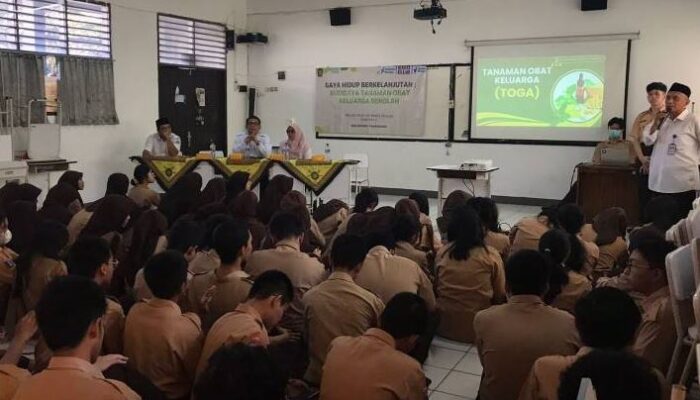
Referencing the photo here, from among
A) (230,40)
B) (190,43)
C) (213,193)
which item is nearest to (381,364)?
(213,193)

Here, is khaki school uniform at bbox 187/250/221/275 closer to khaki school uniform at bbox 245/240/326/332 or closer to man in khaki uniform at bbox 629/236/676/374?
khaki school uniform at bbox 245/240/326/332

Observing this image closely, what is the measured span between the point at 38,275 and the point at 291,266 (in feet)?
4.31

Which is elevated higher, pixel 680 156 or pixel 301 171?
pixel 680 156

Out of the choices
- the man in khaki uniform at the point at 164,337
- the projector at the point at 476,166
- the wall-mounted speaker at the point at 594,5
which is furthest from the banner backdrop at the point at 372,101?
the man in khaki uniform at the point at 164,337

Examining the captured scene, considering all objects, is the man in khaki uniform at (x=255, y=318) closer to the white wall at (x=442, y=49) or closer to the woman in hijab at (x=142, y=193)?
the woman in hijab at (x=142, y=193)

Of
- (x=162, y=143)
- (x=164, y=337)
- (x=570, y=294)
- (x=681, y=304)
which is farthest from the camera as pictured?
(x=162, y=143)

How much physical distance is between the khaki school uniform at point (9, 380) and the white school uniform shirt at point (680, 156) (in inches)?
222

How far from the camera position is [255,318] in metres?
2.34

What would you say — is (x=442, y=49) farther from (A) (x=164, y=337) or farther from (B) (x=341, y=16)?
(A) (x=164, y=337)

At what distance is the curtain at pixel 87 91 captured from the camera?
812cm

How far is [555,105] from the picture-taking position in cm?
905

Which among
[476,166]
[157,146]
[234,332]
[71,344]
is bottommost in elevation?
[234,332]

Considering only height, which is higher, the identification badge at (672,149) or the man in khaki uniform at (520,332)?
the identification badge at (672,149)

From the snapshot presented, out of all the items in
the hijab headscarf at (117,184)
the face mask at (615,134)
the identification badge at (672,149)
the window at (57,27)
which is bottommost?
the hijab headscarf at (117,184)
